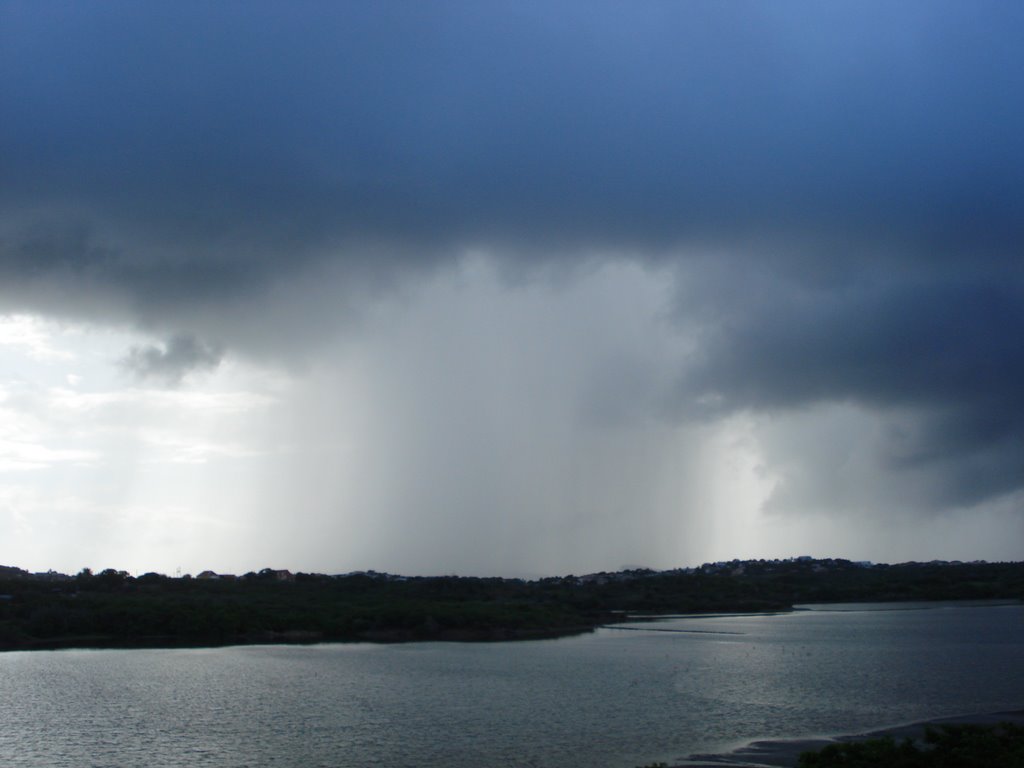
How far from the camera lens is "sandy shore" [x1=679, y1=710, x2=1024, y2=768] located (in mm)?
34375

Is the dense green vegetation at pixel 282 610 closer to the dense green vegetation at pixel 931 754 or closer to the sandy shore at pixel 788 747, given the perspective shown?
the sandy shore at pixel 788 747

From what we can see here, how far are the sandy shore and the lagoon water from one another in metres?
1.33

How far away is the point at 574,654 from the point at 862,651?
78.1ft

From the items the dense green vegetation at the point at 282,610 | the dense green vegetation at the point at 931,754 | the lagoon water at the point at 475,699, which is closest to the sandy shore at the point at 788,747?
the lagoon water at the point at 475,699

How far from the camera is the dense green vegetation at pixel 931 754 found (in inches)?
1167

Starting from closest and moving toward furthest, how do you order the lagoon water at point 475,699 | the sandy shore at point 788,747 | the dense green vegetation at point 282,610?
the sandy shore at point 788,747 < the lagoon water at point 475,699 < the dense green vegetation at point 282,610

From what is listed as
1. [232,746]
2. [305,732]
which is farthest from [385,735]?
[232,746]

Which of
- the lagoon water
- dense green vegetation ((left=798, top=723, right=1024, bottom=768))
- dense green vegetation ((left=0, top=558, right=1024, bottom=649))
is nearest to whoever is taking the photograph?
dense green vegetation ((left=798, top=723, right=1024, bottom=768))

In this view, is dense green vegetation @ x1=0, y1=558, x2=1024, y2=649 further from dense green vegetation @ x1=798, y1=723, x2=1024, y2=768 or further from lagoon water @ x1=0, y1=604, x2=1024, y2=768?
dense green vegetation @ x1=798, y1=723, x2=1024, y2=768

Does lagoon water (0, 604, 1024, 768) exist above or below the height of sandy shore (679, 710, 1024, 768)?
above

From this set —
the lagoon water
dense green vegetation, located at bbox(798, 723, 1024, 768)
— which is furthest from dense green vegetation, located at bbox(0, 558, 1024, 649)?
dense green vegetation, located at bbox(798, 723, 1024, 768)

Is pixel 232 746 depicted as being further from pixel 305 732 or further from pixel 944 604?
pixel 944 604

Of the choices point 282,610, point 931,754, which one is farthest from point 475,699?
point 282,610

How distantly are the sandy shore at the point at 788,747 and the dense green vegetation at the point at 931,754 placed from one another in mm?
3428
